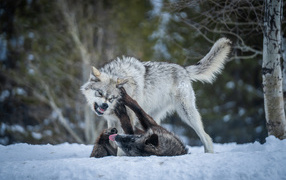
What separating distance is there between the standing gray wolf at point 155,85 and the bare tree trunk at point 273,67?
836 millimetres

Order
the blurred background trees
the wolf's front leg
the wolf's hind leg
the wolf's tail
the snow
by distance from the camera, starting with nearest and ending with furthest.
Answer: the snow, the wolf's front leg, the wolf's hind leg, the wolf's tail, the blurred background trees

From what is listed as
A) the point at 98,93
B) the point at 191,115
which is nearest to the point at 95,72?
the point at 98,93

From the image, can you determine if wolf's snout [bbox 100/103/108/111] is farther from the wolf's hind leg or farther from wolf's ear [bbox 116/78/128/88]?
the wolf's hind leg

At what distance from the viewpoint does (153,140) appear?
372cm

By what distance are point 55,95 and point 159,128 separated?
10765 millimetres

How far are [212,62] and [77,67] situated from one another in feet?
31.2

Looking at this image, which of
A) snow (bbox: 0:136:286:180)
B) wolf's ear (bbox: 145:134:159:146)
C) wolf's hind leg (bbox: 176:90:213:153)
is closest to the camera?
snow (bbox: 0:136:286:180)

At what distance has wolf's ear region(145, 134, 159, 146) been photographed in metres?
3.69

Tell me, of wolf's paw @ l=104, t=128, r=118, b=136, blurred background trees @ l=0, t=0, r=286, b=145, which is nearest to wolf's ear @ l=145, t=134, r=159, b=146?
wolf's paw @ l=104, t=128, r=118, b=136

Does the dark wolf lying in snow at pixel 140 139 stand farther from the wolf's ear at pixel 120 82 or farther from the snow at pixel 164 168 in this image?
the snow at pixel 164 168

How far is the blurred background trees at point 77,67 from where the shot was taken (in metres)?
11.1

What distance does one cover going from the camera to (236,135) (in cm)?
1125

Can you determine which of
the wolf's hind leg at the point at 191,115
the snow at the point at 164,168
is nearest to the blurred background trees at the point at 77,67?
the wolf's hind leg at the point at 191,115

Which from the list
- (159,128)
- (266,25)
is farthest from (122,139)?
(266,25)
